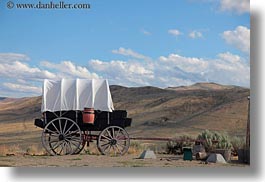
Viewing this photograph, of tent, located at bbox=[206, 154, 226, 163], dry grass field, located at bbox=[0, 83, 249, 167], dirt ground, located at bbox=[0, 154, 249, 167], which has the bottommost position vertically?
dirt ground, located at bbox=[0, 154, 249, 167]

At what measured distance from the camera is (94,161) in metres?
14.0

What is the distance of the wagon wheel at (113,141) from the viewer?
15125mm

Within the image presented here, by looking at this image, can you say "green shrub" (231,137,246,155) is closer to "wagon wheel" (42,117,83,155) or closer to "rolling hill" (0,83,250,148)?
"rolling hill" (0,83,250,148)

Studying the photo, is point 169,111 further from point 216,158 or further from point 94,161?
point 94,161

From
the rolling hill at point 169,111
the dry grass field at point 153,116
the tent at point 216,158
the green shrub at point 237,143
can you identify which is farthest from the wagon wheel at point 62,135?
the green shrub at point 237,143

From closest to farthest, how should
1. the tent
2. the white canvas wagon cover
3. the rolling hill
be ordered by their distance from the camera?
the tent
the white canvas wagon cover
the rolling hill

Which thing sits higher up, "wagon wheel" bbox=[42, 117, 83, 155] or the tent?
"wagon wheel" bbox=[42, 117, 83, 155]

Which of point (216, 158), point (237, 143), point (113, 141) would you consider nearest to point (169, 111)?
point (113, 141)

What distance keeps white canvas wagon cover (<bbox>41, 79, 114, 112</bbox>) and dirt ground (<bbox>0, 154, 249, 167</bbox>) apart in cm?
114

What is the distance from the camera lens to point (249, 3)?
13453 mm

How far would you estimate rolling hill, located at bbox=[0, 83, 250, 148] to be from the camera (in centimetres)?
1490

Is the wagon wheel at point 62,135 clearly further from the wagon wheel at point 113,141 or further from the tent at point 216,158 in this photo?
the tent at point 216,158

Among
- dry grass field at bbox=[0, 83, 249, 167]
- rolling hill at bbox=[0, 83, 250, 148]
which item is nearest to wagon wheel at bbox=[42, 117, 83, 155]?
dry grass field at bbox=[0, 83, 249, 167]

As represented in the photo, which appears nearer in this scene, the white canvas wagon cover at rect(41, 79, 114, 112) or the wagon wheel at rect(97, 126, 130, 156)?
the white canvas wagon cover at rect(41, 79, 114, 112)
